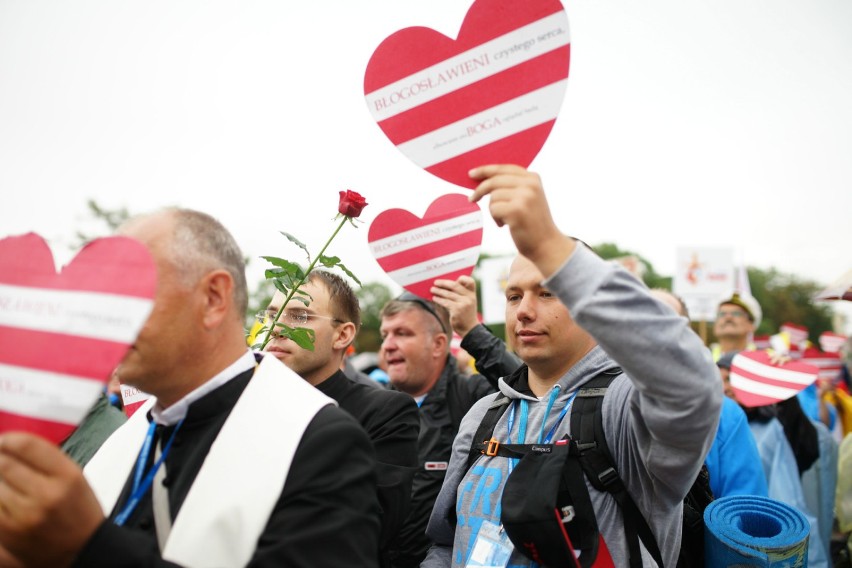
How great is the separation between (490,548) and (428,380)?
2.52 m

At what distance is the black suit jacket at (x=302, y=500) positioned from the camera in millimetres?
1316

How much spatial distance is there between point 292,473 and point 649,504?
109cm

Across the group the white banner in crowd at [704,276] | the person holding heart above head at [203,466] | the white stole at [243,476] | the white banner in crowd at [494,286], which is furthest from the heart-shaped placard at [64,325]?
the white banner in crowd at [704,276]

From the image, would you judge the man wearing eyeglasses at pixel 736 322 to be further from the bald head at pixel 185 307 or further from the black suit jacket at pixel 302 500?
the bald head at pixel 185 307

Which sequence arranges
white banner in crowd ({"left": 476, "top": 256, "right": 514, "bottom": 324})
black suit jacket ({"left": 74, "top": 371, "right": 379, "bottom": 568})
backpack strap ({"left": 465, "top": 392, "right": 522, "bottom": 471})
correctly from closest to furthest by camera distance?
black suit jacket ({"left": 74, "top": 371, "right": 379, "bottom": 568})
backpack strap ({"left": 465, "top": 392, "right": 522, "bottom": 471})
white banner in crowd ({"left": 476, "top": 256, "right": 514, "bottom": 324})

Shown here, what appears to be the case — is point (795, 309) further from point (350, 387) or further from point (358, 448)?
point (358, 448)

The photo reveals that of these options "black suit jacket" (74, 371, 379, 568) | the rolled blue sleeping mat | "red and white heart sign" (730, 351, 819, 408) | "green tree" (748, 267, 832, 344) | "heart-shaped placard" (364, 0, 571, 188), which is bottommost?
"green tree" (748, 267, 832, 344)

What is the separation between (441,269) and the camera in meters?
3.18

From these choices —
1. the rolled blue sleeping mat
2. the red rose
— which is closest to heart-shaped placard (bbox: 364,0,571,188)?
the red rose

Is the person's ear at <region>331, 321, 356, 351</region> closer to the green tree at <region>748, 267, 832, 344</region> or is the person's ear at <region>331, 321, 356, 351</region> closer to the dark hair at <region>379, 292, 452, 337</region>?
the dark hair at <region>379, 292, 452, 337</region>

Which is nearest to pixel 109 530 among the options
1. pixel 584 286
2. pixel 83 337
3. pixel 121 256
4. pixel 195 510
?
pixel 195 510

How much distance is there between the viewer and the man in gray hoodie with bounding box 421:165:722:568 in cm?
146

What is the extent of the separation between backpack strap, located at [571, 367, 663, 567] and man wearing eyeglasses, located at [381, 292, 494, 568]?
186 cm

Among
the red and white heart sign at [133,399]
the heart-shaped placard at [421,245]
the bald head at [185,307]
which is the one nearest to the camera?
the bald head at [185,307]
